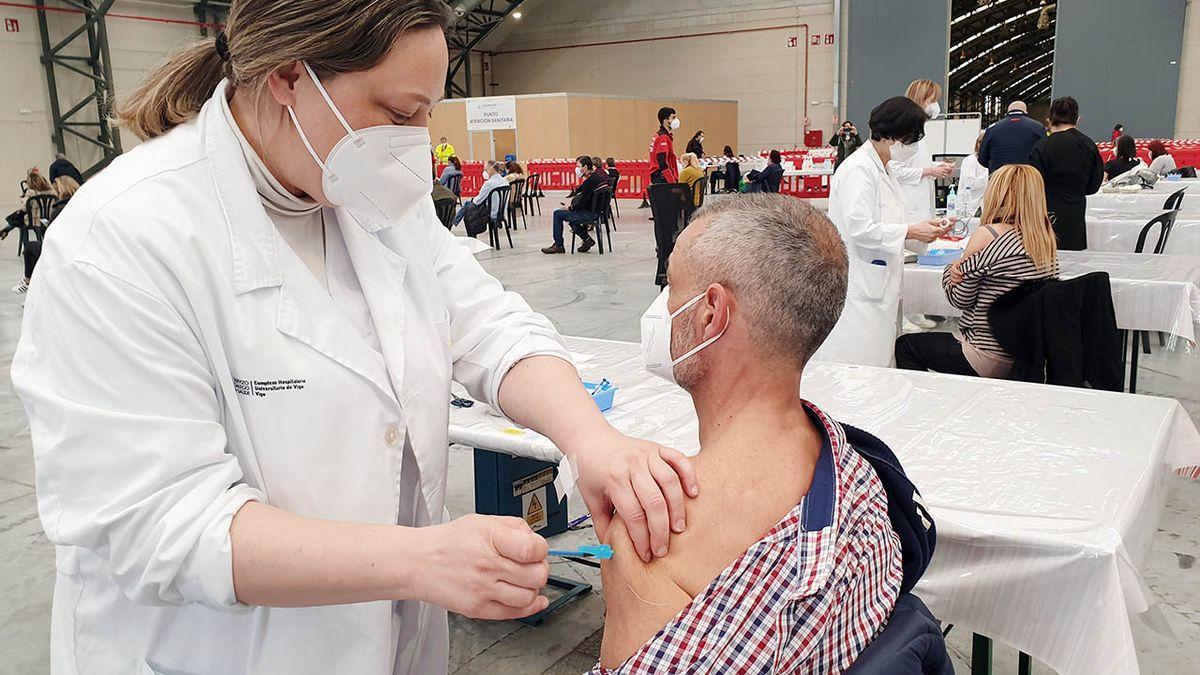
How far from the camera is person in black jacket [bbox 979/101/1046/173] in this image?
5734 mm

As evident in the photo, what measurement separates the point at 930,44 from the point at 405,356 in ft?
44.6

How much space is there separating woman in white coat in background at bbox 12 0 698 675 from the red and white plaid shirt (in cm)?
10

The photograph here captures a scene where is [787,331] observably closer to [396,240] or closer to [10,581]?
[396,240]

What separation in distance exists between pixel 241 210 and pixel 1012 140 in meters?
5.84

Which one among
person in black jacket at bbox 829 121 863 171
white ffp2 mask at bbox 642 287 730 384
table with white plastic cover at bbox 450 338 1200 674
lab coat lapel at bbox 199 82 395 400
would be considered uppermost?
person in black jacket at bbox 829 121 863 171

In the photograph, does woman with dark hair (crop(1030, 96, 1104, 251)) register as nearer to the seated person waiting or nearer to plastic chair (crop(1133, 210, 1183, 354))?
plastic chair (crop(1133, 210, 1183, 354))

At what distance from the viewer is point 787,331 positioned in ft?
3.75

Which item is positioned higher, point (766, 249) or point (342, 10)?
point (342, 10)

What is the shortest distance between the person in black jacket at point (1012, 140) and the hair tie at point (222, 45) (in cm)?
560

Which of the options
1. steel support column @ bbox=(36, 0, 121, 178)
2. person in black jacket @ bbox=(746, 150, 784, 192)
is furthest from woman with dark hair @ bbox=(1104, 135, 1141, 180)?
steel support column @ bbox=(36, 0, 121, 178)

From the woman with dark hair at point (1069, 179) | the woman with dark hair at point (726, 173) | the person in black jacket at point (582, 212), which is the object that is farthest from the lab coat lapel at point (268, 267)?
the woman with dark hair at point (726, 173)

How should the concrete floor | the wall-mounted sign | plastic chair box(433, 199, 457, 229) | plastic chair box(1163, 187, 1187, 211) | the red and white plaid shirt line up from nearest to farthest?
the red and white plaid shirt, the concrete floor, plastic chair box(1163, 187, 1187, 211), plastic chair box(433, 199, 457, 229), the wall-mounted sign

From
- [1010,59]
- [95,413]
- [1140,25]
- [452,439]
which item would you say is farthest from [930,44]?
[1010,59]

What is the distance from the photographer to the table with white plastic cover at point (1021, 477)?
4.41ft
